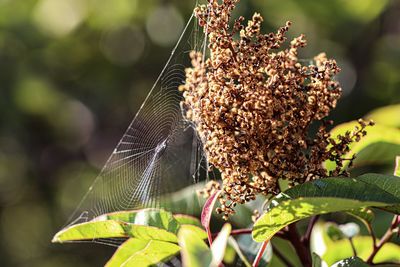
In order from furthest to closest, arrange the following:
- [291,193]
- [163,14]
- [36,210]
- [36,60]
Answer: [36,210]
[36,60]
[163,14]
[291,193]

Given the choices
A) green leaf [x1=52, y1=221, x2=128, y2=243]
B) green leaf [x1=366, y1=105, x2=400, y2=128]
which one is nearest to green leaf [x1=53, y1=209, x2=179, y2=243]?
green leaf [x1=52, y1=221, x2=128, y2=243]

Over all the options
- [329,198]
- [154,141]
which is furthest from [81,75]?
[329,198]

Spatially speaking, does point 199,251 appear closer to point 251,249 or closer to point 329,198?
point 329,198

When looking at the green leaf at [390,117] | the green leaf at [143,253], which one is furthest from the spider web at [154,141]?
the green leaf at [390,117]

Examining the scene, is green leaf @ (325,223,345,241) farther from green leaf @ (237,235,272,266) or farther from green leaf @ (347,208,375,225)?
green leaf @ (347,208,375,225)

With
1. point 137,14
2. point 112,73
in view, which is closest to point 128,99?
point 112,73

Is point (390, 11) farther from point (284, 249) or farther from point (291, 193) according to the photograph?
point (291, 193)
